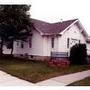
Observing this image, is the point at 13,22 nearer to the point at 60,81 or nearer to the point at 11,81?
the point at 11,81

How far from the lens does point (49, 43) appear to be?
956 inches

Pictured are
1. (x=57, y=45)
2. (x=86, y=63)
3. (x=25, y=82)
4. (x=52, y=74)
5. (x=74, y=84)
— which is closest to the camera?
(x=74, y=84)

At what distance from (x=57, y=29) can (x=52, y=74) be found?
915 cm

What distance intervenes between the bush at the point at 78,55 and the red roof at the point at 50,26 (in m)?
2.81

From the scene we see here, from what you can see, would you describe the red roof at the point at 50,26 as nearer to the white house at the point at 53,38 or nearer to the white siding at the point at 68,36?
the white house at the point at 53,38

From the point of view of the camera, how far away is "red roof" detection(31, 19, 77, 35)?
76.7 feet

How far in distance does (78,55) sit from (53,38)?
4.03 metres

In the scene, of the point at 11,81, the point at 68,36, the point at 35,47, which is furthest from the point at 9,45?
the point at 11,81

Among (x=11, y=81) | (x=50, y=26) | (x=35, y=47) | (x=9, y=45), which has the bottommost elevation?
(x=11, y=81)

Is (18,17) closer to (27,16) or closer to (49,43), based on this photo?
(27,16)

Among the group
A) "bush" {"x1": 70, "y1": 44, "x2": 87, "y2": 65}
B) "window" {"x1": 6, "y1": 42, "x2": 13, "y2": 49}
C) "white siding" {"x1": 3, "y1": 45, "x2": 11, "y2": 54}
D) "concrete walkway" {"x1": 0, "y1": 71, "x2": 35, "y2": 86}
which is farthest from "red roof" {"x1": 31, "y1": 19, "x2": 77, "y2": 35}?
"concrete walkway" {"x1": 0, "y1": 71, "x2": 35, "y2": 86}

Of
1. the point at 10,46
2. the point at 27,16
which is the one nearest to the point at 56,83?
the point at 27,16

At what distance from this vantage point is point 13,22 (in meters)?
23.4

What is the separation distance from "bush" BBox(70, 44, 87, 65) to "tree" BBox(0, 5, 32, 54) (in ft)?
18.6
